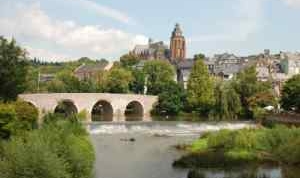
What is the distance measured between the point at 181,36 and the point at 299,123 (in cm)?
9175

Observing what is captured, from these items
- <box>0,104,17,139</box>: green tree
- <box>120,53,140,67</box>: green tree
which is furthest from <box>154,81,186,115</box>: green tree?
<box>0,104,17,139</box>: green tree

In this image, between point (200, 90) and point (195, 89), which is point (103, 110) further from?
Answer: point (200, 90)

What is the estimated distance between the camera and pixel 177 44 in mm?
140375

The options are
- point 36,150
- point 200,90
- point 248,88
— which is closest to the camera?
point 36,150

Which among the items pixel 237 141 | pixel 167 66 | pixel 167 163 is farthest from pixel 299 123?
pixel 167 66

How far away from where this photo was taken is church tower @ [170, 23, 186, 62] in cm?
13950

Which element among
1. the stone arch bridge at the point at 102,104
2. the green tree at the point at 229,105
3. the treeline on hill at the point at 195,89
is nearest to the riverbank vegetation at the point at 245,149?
the treeline on hill at the point at 195,89

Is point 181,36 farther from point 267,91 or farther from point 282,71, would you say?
point 267,91

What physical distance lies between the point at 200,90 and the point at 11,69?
39.4 meters

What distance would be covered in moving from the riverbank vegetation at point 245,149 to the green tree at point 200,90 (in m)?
38.5

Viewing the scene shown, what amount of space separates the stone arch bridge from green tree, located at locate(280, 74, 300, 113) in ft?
58.0

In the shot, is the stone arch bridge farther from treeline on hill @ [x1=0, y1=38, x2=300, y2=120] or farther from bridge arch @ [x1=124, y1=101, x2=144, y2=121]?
treeline on hill @ [x1=0, y1=38, x2=300, y2=120]

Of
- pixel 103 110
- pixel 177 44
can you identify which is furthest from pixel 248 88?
pixel 177 44

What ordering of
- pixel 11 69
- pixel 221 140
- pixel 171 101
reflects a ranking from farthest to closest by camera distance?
pixel 171 101
pixel 11 69
pixel 221 140
